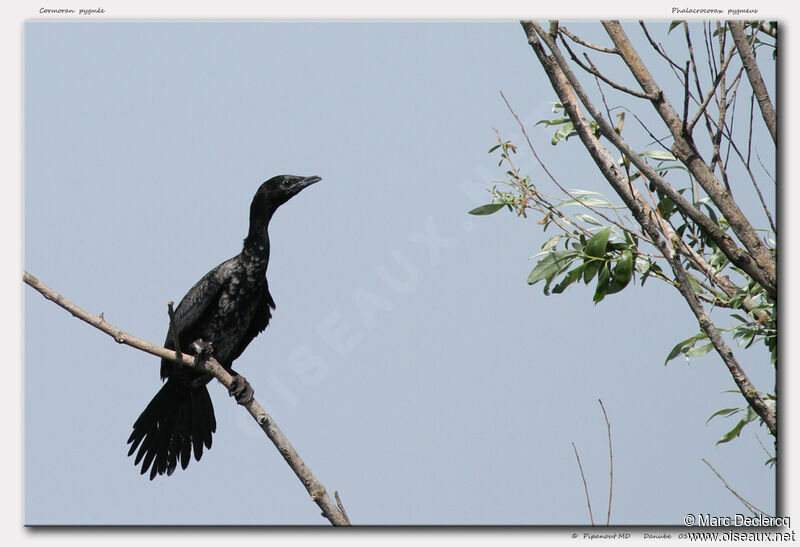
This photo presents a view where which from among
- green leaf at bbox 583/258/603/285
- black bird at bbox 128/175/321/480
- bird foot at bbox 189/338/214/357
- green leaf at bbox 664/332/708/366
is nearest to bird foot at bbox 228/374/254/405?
black bird at bbox 128/175/321/480

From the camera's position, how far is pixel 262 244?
9.29 feet

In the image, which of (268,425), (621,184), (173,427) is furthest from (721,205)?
(173,427)

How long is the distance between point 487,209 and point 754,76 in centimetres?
71

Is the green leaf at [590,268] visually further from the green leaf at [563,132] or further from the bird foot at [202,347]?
the bird foot at [202,347]

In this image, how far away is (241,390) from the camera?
258cm

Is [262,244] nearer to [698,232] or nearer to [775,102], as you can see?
[698,232]

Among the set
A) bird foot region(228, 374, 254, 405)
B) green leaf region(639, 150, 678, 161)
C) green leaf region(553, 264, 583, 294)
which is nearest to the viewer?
green leaf region(553, 264, 583, 294)

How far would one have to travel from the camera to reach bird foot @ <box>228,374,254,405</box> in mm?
2553

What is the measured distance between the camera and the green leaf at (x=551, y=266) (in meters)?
2.06

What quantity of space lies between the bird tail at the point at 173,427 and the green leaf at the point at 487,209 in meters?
1.30

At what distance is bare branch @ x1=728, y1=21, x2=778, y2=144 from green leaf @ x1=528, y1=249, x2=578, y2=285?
0.57 m

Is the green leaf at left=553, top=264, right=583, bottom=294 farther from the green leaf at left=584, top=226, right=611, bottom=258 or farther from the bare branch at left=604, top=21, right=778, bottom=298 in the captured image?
the bare branch at left=604, top=21, right=778, bottom=298
